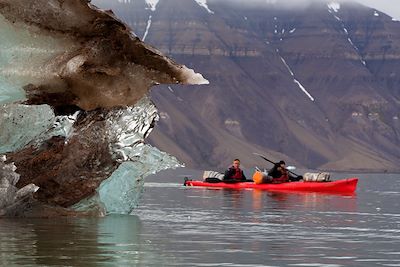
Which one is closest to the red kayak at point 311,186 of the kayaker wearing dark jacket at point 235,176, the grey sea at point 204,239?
the kayaker wearing dark jacket at point 235,176

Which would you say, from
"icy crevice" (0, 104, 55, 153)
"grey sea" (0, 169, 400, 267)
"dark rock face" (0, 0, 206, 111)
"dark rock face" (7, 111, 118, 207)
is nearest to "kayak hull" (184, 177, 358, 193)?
"grey sea" (0, 169, 400, 267)

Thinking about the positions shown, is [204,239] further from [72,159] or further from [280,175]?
[280,175]

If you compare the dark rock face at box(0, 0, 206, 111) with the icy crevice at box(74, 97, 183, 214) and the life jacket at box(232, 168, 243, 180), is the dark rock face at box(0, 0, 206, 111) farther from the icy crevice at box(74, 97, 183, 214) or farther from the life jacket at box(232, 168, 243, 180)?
the life jacket at box(232, 168, 243, 180)

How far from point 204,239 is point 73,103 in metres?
5.38

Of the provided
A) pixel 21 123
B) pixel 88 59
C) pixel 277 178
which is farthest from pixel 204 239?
pixel 277 178

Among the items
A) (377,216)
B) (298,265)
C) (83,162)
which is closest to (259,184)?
(377,216)

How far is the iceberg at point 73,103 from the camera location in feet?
81.6

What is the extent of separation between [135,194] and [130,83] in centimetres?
537

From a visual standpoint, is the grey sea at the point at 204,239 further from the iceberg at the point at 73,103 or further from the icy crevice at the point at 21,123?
the icy crevice at the point at 21,123

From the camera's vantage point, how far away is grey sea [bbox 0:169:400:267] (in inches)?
747

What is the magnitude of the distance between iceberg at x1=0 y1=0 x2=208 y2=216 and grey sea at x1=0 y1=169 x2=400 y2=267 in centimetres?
106

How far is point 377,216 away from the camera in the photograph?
126 feet

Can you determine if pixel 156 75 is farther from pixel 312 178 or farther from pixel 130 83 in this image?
pixel 312 178

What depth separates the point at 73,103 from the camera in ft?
86.6
